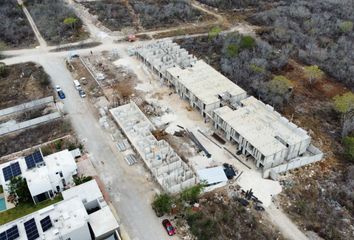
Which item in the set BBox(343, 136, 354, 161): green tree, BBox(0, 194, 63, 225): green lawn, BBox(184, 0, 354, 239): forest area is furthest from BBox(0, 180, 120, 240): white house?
BBox(343, 136, 354, 161): green tree

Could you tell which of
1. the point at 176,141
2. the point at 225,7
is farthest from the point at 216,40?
the point at 176,141

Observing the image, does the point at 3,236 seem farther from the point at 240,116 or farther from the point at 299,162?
the point at 299,162

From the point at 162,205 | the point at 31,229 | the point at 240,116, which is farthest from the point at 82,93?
the point at 31,229

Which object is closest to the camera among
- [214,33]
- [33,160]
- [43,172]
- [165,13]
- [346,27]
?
[43,172]

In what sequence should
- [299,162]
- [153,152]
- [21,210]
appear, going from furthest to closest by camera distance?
[153,152] < [299,162] < [21,210]

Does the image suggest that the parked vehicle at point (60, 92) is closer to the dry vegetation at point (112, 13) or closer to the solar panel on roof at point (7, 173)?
the solar panel on roof at point (7, 173)

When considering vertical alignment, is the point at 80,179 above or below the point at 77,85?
below
